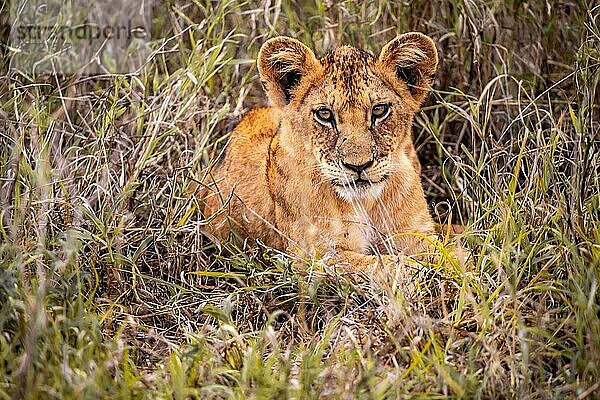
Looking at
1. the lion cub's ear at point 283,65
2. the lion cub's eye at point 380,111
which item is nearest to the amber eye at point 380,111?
the lion cub's eye at point 380,111

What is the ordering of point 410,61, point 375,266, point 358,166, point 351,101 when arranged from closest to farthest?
point 375,266
point 358,166
point 351,101
point 410,61

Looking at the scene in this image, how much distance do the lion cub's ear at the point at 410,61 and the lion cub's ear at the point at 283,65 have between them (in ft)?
1.07

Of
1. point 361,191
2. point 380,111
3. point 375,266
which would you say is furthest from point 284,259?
point 380,111

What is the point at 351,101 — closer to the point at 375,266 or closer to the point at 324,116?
the point at 324,116

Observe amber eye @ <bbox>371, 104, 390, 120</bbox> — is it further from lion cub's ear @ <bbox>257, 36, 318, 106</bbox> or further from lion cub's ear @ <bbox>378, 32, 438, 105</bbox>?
lion cub's ear @ <bbox>257, 36, 318, 106</bbox>

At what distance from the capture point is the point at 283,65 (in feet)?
14.0

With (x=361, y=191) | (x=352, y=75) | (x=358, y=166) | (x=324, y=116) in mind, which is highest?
(x=352, y=75)

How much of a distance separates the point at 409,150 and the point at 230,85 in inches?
48.9

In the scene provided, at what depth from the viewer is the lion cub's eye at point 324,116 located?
4078 millimetres

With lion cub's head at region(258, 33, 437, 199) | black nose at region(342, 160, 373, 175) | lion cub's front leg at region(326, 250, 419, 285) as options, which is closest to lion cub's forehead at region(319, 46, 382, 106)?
lion cub's head at region(258, 33, 437, 199)

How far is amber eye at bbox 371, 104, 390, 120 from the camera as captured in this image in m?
4.07

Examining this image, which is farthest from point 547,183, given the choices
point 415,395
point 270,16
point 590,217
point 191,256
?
point 270,16

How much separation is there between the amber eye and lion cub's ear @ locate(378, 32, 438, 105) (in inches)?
6.1

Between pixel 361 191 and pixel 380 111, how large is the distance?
0.36 meters
